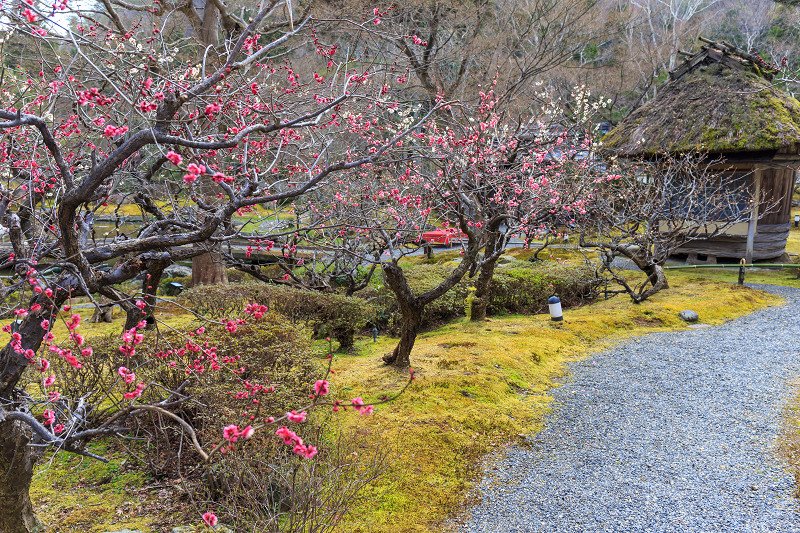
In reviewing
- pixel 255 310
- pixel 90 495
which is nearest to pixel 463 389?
pixel 255 310

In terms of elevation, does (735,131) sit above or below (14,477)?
above

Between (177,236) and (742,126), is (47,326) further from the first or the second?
(742,126)

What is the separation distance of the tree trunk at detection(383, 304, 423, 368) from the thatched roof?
8.80 meters

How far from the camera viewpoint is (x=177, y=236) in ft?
10.4

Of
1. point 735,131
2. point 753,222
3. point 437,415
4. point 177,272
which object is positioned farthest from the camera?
point 177,272

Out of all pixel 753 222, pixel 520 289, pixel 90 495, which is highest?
pixel 753 222

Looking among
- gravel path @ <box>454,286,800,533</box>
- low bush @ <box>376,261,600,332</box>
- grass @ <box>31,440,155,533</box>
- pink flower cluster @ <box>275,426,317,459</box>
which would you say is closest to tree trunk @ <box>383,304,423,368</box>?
gravel path @ <box>454,286,800,533</box>

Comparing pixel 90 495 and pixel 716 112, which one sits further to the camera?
pixel 716 112

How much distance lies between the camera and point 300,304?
7.86 meters

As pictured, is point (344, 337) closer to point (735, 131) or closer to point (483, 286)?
point (483, 286)

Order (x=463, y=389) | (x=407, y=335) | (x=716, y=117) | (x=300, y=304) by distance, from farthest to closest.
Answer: (x=716, y=117) → (x=300, y=304) → (x=407, y=335) → (x=463, y=389)

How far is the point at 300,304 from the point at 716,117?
34.4ft

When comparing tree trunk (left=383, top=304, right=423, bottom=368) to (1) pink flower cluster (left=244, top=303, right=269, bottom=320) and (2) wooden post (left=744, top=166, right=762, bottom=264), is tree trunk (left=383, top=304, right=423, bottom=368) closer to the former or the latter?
(1) pink flower cluster (left=244, top=303, right=269, bottom=320)

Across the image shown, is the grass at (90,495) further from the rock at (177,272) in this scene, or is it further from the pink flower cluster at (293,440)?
the rock at (177,272)
